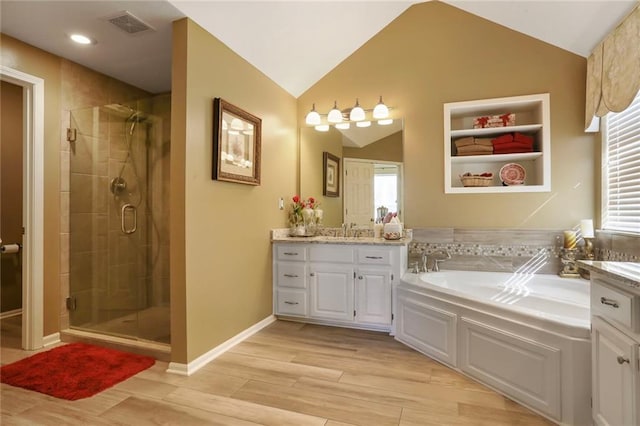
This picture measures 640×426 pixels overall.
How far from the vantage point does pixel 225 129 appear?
2568 mm

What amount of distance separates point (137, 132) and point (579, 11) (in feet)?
12.3

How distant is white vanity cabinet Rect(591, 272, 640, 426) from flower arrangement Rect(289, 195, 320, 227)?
2.57 m

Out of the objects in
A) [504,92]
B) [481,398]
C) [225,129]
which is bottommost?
[481,398]

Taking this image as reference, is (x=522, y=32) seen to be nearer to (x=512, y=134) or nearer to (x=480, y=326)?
(x=512, y=134)

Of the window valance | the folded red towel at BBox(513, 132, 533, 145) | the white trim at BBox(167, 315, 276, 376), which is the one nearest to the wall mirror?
the folded red towel at BBox(513, 132, 533, 145)

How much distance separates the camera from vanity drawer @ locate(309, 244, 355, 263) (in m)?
3.07

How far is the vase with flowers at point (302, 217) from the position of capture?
11.7 ft

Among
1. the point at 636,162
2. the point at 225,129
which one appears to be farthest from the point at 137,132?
the point at 636,162

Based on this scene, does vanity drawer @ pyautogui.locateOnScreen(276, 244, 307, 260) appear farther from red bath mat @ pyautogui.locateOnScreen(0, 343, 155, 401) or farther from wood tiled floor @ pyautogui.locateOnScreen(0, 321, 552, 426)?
red bath mat @ pyautogui.locateOnScreen(0, 343, 155, 401)

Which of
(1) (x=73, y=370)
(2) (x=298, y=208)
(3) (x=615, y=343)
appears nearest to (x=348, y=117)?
(2) (x=298, y=208)

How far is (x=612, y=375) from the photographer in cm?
136

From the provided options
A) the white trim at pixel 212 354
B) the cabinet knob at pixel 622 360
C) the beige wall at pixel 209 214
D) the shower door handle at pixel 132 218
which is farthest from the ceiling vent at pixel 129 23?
the cabinet knob at pixel 622 360

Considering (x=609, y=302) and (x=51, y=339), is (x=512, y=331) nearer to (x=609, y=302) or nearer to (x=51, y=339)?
(x=609, y=302)

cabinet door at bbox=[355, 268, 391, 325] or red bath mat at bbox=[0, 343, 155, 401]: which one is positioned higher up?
cabinet door at bbox=[355, 268, 391, 325]
